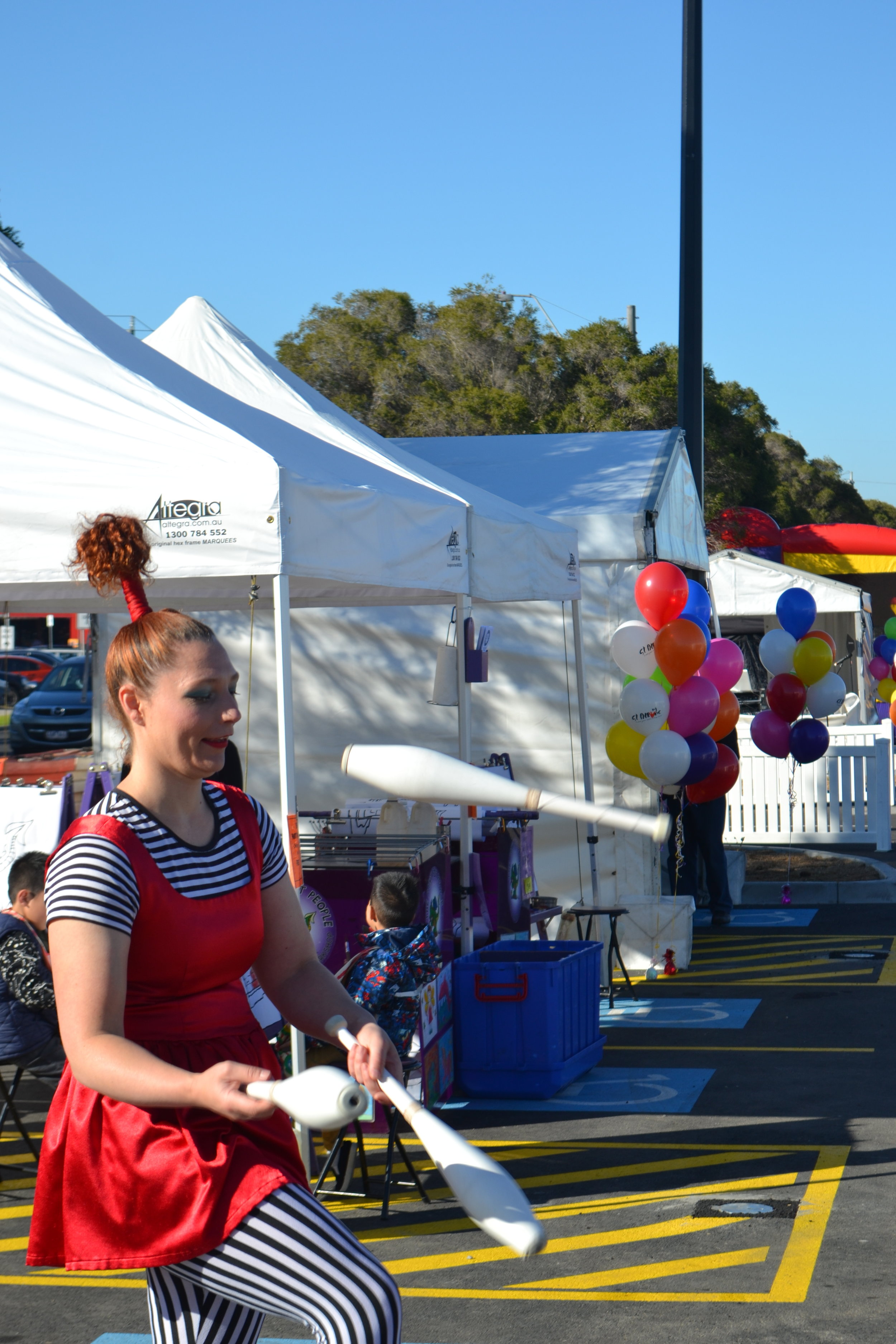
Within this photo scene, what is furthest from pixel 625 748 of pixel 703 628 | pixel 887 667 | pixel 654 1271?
pixel 887 667

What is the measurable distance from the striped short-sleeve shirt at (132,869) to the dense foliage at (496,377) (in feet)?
98.2

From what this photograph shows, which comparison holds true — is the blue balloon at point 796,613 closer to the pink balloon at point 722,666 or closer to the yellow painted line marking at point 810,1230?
the pink balloon at point 722,666

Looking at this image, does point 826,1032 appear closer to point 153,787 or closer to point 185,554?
point 185,554

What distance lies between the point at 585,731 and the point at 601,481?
2262 mm

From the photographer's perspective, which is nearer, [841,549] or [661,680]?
[661,680]

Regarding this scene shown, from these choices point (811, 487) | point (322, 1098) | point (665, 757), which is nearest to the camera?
point (322, 1098)

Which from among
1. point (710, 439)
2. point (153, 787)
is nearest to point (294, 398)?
point (153, 787)

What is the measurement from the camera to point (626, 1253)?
5.09m

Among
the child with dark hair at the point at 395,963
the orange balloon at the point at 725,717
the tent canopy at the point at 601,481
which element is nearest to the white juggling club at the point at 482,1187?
the child with dark hair at the point at 395,963

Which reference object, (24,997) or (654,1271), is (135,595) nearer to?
(654,1271)

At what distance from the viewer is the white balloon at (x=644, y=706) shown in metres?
8.73

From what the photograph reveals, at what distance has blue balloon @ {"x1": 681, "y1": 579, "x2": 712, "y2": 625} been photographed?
9648 millimetres

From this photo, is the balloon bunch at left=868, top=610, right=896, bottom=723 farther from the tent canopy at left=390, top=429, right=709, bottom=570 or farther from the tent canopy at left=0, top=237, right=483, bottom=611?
the tent canopy at left=0, top=237, right=483, bottom=611

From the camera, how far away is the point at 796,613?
11438 millimetres
